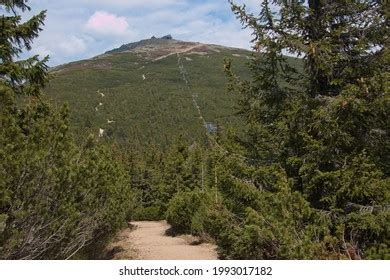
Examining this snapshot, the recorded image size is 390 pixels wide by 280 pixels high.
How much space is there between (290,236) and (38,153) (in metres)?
3.63

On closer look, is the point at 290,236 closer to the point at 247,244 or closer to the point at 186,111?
the point at 247,244

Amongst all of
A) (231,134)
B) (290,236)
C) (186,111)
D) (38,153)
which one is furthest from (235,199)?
(186,111)

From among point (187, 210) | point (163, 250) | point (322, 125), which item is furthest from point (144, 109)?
point (322, 125)

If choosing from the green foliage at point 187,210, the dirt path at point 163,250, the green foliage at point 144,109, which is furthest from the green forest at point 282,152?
the green foliage at point 144,109

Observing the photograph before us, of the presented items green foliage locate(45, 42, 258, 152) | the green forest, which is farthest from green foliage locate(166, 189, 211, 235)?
green foliage locate(45, 42, 258, 152)

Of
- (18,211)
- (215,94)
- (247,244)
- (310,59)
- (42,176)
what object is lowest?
(247,244)

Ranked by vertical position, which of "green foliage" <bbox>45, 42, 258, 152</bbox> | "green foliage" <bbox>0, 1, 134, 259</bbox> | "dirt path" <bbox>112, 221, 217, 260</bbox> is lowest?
"dirt path" <bbox>112, 221, 217, 260</bbox>

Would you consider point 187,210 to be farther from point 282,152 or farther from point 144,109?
point 144,109

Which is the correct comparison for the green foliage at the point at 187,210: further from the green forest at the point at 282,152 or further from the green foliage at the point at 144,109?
the green foliage at the point at 144,109

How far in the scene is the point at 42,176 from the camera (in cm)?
634

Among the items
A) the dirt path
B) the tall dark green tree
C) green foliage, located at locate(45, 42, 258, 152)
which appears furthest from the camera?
green foliage, located at locate(45, 42, 258, 152)

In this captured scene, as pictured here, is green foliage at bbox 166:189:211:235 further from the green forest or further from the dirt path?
the green forest

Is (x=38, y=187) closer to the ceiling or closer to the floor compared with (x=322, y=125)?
closer to the floor

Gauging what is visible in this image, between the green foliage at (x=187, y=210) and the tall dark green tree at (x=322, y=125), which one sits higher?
the tall dark green tree at (x=322, y=125)
